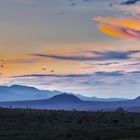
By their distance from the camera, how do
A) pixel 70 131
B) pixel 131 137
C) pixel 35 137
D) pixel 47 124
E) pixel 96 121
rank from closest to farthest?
pixel 131 137 < pixel 35 137 < pixel 70 131 < pixel 47 124 < pixel 96 121

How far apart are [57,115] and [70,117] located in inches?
155

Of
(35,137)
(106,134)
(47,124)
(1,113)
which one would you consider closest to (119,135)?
(106,134)

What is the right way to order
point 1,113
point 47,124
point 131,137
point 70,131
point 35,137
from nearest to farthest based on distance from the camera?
1. point 131,137
2. point 35,137
3. point 70,131
4. point 47,124
5. point 1,113

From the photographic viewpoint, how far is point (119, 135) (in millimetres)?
61344

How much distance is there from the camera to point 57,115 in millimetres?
100750

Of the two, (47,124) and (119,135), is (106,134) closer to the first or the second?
(119,135)

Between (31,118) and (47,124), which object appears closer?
(47,124)

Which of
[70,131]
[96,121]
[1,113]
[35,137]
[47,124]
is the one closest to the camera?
[35,137]

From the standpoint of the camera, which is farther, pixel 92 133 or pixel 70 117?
pixel 70 117

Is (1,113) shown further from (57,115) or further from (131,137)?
(131,137)

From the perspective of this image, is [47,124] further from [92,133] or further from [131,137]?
[131,137]

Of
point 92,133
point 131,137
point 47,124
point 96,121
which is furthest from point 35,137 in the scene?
point 96,121

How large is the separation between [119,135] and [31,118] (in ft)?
107

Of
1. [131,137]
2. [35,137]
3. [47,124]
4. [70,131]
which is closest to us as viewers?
[131,137]
